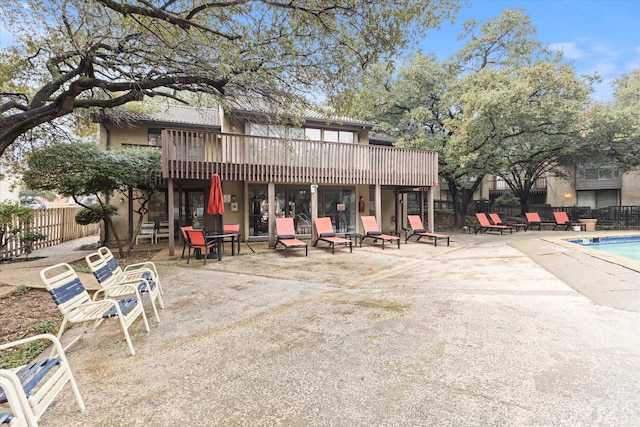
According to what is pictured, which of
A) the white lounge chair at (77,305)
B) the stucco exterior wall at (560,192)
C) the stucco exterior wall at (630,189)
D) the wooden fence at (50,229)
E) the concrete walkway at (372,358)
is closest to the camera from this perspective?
the concrete walkway at (372,358)

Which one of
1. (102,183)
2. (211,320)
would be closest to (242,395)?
(211,320)

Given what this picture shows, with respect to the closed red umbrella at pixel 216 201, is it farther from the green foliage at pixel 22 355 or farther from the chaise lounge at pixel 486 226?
the chaise lounge at pixel 486 226

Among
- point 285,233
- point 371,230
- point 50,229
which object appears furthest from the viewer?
point 50,229

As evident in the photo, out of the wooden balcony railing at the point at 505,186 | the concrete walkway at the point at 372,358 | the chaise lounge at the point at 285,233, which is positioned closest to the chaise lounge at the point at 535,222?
the wooden balcony railing at the point at 505,186

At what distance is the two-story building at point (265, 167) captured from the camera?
989 cm

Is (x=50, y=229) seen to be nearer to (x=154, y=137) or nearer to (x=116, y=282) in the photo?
(x=154, y=137)

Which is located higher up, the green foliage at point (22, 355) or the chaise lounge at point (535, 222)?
the chaise lounge at point (535, 222)

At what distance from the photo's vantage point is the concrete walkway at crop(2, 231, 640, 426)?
226 cm

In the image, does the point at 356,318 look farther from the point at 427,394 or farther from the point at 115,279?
the point at 115,279

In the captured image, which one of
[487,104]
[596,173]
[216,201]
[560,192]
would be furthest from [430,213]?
[596,173]

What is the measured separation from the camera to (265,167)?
34.1 ft

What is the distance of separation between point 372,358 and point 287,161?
8596 mm

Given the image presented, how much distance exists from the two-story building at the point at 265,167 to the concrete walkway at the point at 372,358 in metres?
5.31

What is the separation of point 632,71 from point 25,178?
1338 inches
